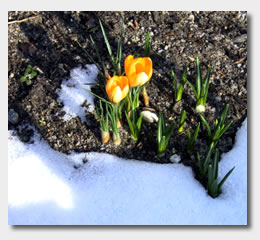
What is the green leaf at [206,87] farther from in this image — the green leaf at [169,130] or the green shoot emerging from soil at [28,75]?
the green shoot emerging from soil at [28,75]

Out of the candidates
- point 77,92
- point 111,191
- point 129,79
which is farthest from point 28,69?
point 111,191

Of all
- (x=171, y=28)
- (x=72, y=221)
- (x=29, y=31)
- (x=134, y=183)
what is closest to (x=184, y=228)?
(x=134, y=183)

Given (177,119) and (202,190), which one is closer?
(202,190)

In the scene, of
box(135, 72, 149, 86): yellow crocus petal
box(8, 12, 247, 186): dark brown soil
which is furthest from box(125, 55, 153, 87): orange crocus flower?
box(8, 12, 247, 186): dark brown soil

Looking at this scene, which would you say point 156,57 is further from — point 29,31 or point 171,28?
point 29,31

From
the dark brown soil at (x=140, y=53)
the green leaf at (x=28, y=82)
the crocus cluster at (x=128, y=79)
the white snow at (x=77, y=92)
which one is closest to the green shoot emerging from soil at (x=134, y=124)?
the dark brown soil at (x=140, y=53)
